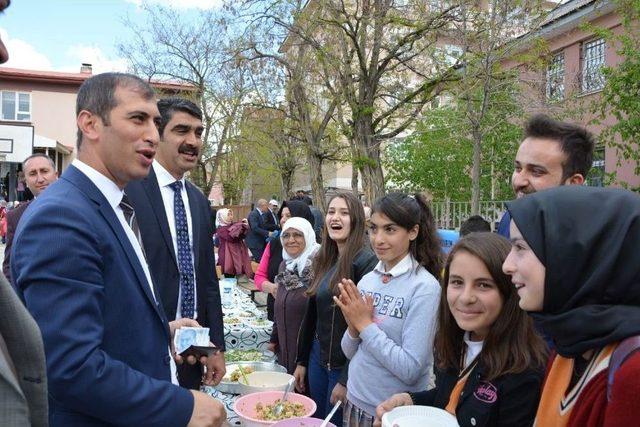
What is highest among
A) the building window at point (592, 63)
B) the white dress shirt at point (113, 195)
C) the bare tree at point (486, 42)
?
the building window at point (592, 63)

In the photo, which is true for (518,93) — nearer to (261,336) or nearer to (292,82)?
(292,82)

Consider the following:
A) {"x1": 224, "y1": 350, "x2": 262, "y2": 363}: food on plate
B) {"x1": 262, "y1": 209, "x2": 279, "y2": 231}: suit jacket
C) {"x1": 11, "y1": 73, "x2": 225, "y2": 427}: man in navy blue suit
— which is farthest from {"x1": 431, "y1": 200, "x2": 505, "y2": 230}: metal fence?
{"x1": 11, "y1": 73, "x2": 225, "y2": 427}: man in navy blue suit

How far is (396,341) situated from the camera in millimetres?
2619

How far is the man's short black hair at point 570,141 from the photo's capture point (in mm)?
2766

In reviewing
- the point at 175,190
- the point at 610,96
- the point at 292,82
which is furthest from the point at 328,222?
the point at 292,82

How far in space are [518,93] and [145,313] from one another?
971 cm

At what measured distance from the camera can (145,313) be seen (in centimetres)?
170

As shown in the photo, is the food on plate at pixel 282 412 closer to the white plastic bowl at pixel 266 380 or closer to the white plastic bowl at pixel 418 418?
the white plastic bowl at pixel 266 380

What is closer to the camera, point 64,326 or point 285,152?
point 64,326

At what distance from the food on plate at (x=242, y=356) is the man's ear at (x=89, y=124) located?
267 cm

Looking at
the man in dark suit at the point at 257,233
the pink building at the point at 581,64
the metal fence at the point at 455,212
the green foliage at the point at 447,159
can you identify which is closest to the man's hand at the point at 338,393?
the man in dark suit at the point at 257,233

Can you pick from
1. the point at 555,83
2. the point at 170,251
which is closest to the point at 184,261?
the point at 170,251

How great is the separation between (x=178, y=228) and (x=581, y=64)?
15.4 m

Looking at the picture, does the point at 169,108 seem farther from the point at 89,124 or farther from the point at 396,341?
the point at 396,341
